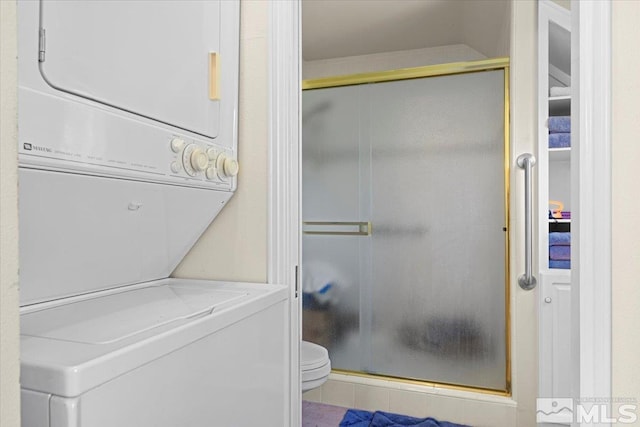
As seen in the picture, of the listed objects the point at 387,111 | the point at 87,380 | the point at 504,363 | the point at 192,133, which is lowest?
the point at 504,363

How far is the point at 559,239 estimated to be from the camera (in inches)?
77.0

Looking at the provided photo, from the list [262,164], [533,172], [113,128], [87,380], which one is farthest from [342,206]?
[87,380]

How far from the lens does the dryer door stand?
2.24 feet

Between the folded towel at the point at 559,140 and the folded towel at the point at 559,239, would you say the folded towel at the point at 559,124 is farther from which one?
the folded towel at the point at 559,239

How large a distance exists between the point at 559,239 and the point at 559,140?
1.54 ft

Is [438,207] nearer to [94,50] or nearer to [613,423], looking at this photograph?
[613,423]

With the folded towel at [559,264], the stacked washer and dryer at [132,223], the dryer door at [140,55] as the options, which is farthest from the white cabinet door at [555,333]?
the dryer door at [140,55]

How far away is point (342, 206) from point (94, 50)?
1882 mm

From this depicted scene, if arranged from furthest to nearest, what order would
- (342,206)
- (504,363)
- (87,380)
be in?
(342,206) → (504,363) → (87,380)

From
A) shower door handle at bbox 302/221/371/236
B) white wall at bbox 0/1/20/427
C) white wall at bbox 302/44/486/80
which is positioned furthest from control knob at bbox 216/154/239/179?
white wall at bbox 302/44/486/80

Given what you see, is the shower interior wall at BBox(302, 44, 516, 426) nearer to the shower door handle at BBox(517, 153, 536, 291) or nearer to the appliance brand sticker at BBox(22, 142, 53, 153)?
the shower door handle at BBox(517, 153, 536, 291)

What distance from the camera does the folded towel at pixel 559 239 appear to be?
1.95m

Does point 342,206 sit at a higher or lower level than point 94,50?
lower

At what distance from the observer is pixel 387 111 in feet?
8.00
